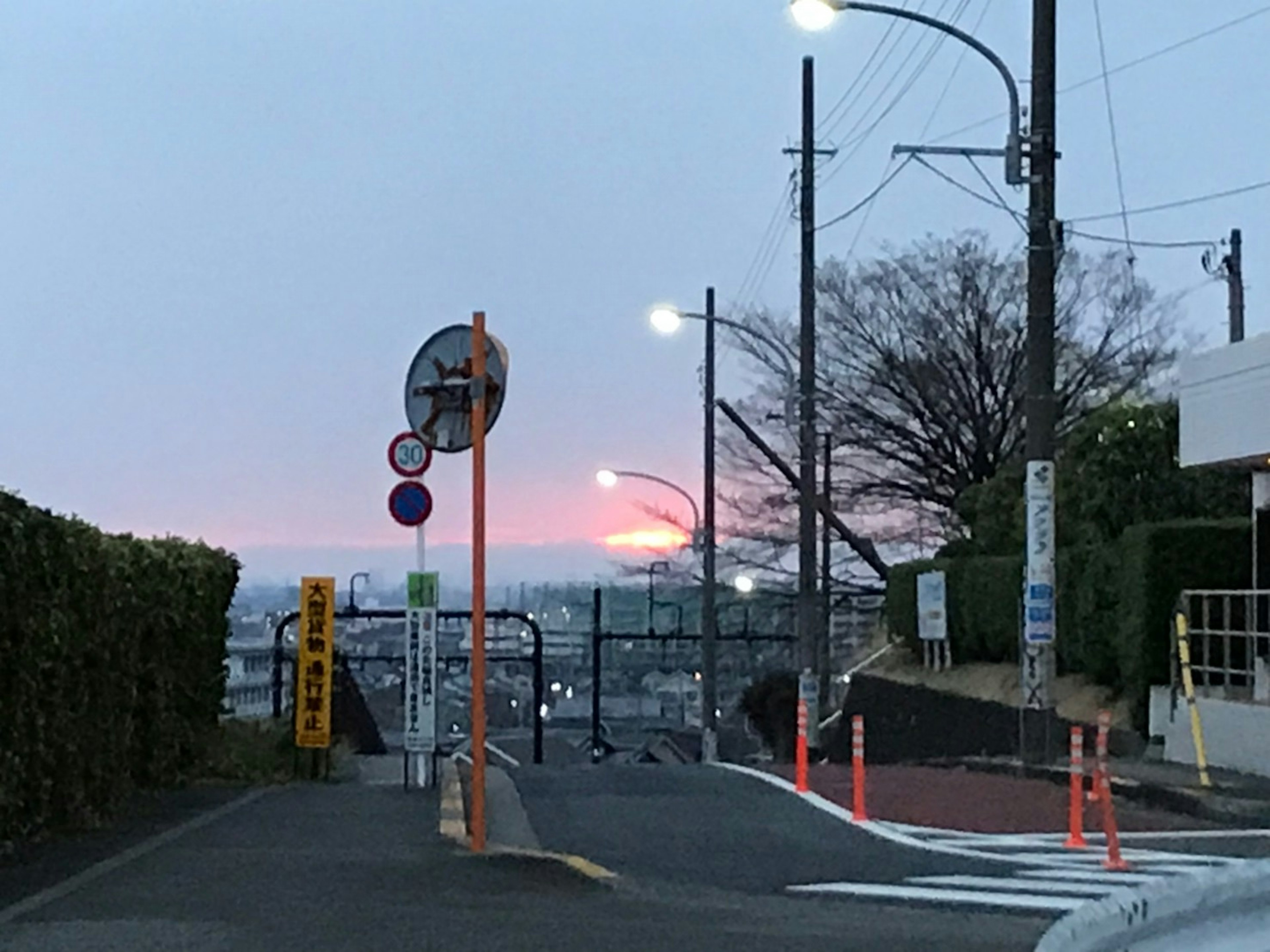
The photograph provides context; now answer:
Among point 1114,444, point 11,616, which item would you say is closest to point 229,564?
point 11,616

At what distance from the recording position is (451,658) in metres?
27.0

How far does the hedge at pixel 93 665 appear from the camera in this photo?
11.6 m

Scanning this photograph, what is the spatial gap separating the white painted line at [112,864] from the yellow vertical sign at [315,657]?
2443 mm

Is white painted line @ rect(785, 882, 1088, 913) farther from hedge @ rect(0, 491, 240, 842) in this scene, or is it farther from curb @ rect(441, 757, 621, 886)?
hedge @ rect(0, 491, 240, 842)

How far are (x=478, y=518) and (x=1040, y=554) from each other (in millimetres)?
8290

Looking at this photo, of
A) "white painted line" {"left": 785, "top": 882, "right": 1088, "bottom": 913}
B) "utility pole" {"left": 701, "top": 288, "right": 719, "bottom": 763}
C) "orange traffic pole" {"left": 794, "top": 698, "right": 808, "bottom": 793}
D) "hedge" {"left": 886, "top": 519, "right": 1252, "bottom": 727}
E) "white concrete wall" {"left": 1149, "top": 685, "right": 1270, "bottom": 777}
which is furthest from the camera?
"utility pole" {"left": 701, "top": 288, "right": 719, "bottom": 763}

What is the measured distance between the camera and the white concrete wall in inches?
759

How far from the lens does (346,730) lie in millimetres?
26578

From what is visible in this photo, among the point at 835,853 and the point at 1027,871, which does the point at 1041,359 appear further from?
the point at 1027,871

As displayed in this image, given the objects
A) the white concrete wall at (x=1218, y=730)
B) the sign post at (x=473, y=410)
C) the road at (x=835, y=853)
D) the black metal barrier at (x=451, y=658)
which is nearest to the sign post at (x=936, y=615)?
the black metal barrier at (x=451, y=658)

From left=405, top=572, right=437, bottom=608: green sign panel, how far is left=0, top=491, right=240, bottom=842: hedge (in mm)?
2055

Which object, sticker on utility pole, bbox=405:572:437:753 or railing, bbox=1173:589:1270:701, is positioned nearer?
sticker on utility pole, bbox=405:572:437:753

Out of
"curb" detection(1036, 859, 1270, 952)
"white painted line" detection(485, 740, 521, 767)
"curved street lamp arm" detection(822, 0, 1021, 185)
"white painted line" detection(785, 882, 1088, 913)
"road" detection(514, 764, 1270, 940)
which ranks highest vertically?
"curved street lamp arm" detection(822, 0, 1021, 185)

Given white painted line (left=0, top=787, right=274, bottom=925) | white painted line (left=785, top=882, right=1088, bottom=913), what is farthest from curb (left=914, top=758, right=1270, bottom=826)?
white painted line (left=0, top=787, right=274, bottom=925)
